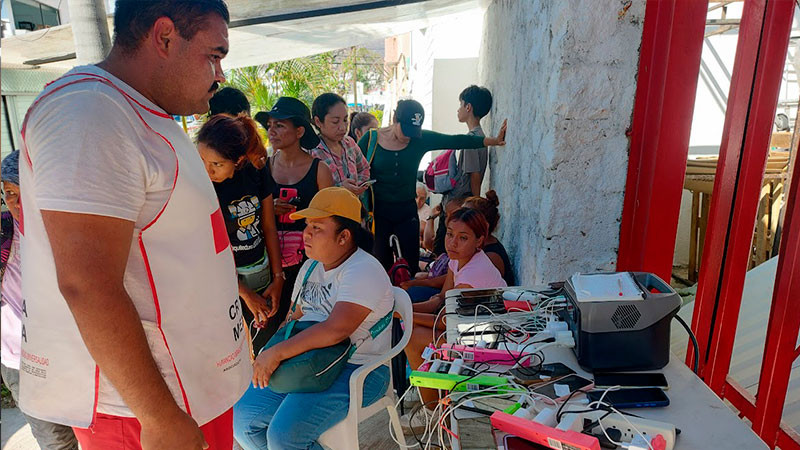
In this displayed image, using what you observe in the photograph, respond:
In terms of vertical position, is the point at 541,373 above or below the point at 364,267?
below

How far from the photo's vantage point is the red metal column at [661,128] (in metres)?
1.99

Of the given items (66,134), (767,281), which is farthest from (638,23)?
(66,134)

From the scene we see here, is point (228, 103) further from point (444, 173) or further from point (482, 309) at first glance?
point (482, 309)

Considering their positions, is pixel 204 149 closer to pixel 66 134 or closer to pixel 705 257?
pixel 66 134

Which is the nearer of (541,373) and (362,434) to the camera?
(541,373)

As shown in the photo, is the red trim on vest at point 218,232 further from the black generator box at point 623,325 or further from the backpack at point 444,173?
the backpack at point 444,173

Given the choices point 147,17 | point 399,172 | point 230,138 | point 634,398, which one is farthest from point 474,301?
point 399,172

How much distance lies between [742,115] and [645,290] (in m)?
0.73

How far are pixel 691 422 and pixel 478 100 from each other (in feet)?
9.82

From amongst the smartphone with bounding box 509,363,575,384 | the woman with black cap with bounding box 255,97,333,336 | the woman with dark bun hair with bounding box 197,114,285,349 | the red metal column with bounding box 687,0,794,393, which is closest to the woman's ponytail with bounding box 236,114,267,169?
the woman with dark bun hair with bounding box 197,114,285,349

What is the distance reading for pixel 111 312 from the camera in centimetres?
97

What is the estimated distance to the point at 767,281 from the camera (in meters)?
2.56

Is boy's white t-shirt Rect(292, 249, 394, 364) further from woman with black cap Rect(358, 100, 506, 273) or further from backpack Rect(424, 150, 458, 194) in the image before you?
backpack Rect(424, 150, 458, 194)

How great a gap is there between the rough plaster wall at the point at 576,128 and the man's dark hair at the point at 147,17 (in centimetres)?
157
